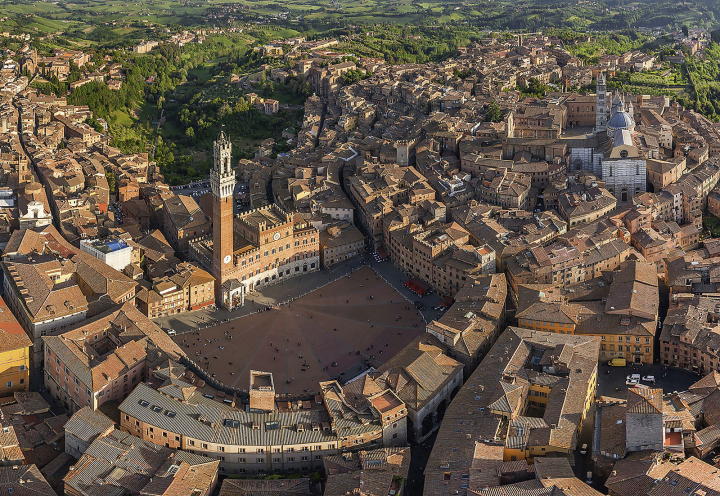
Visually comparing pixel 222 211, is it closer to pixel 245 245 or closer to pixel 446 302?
pixel 245 245

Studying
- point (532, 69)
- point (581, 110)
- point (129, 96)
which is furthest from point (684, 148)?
point (129, 96)

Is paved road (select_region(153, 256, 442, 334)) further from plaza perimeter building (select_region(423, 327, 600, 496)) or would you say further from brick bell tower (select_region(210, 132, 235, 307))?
plaza perimeter building (select_region(423, 327, 600, 496))

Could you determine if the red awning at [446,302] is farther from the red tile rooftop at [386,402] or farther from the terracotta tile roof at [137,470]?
the terracotta tile roof at [137,470]

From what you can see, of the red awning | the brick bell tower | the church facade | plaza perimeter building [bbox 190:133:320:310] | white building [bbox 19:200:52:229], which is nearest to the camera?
the brick bell tower

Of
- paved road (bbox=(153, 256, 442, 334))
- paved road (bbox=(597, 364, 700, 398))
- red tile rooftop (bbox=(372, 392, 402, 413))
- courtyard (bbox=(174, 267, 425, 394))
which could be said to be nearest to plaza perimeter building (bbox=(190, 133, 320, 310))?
paved road (bbox=(153, 256, 442, 334))

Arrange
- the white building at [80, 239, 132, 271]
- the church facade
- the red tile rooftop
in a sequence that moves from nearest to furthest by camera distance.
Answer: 1. the red tile rooftop
2. the white building at [80, 239, 132, 271]
3. the church facade

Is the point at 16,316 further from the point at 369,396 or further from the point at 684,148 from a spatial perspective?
the point at 684,148

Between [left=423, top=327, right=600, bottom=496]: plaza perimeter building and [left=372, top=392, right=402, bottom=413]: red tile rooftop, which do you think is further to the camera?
[left=372, top=392, right=402, bottom=413]: red tile rooftop
